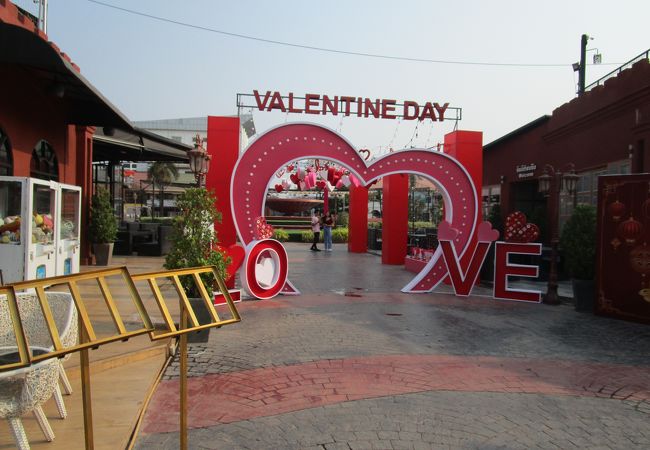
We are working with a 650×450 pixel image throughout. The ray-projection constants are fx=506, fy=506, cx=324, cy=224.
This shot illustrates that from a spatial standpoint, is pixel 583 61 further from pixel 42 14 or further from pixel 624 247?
pixel 42 14

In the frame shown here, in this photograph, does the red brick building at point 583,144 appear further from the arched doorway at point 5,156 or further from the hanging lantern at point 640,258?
the arched doorway at point 5,156

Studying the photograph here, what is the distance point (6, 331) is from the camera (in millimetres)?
3816

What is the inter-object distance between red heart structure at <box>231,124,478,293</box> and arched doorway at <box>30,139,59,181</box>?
3.73 meters

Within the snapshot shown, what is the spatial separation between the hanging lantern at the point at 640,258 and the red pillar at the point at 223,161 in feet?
23.6

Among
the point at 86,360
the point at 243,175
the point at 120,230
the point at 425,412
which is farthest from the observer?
the point at 120,230

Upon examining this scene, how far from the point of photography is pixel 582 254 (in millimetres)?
9430

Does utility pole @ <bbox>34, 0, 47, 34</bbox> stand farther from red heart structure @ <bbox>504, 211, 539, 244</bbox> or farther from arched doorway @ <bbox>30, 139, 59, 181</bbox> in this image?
red heart structure @ <bbox>504, 211, 539, 244</bbox>

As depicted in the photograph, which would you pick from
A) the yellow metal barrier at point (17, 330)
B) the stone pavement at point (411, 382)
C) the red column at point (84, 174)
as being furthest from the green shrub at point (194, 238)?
the red column at point (84, 174)

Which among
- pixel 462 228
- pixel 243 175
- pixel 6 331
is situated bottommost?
pixel 6 331

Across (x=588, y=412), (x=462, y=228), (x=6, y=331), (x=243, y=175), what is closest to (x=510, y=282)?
(x=462, y=228)

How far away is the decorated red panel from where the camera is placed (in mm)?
8320

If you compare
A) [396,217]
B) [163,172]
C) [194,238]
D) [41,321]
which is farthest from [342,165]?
[163,172]

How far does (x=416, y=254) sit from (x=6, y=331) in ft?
40.7

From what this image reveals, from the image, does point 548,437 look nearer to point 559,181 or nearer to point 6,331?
point 6,331
